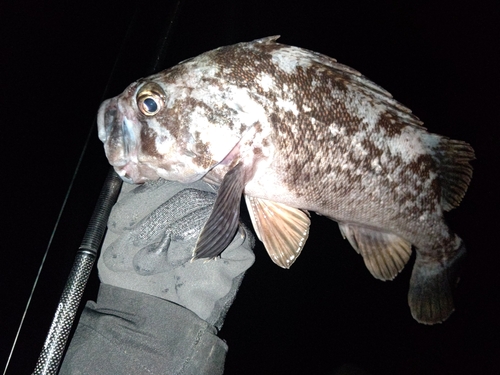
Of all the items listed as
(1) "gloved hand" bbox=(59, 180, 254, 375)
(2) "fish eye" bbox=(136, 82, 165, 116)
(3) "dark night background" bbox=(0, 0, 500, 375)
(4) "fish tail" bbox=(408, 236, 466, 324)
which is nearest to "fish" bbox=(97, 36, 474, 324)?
(2) "fish eye" bbox=(136, 82, 165, 116)

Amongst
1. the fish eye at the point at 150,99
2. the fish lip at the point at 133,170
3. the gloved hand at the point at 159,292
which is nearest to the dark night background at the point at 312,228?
the gloved hand at the point at 159,292

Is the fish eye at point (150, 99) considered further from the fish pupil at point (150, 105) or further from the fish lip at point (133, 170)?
the fish lip at point (133, 170)

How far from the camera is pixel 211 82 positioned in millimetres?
1049

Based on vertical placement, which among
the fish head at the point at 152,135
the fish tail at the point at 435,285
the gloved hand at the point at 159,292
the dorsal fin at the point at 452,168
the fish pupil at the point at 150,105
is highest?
the dorsal fin at the point at 452,168

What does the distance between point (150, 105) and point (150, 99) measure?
2cm

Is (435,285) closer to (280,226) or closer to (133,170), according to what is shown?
(280,226)

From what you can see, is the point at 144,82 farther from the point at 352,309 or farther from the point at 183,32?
the point at 183,32

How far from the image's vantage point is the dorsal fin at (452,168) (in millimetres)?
1261

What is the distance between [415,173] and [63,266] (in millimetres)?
2978

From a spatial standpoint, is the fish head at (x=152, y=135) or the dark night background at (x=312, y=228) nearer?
the fish head at (x=152, y=135)

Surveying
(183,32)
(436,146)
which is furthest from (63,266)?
(183,32)

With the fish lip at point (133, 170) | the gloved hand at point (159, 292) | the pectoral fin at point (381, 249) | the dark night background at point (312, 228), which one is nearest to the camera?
the fish lip at point (133, 170)

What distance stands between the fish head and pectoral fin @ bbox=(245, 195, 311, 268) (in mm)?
270

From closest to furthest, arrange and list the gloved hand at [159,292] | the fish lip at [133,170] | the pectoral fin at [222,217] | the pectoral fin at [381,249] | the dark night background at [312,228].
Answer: the pectoral fin at [222,217], the fish lip at [133,170], the gloved hand at [159,292], the pectoral fin at [381,249], the dark night background at [312,228]
